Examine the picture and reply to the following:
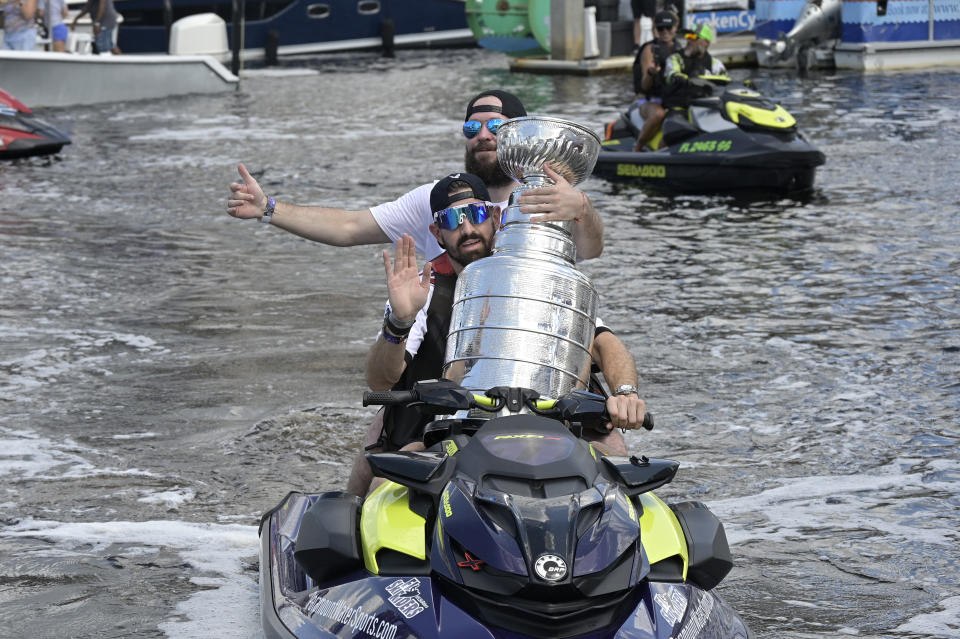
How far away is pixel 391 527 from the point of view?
3.38m

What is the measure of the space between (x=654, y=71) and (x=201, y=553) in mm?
10436

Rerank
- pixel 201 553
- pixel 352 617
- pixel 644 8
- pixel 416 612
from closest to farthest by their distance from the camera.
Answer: pixel 416 612
pixel 352 617
pixel 201 553
pixel 644 8

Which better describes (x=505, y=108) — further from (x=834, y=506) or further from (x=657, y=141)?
(x=657, y=141)

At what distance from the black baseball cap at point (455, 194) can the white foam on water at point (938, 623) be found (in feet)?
6.46

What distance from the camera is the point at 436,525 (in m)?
3.22

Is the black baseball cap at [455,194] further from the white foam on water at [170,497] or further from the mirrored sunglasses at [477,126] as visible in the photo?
the white foam on water at [170,497]

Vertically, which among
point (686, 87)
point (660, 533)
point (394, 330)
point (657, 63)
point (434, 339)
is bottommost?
point (660, 533)

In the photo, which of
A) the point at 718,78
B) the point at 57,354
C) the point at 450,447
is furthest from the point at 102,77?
Answer: the point at 450,447

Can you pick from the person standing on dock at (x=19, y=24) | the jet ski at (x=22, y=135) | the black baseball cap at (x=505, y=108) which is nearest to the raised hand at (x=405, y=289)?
the black baseball cap at (x=505, y=108)

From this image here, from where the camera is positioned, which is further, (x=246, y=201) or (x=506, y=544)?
(x=246, y=201)

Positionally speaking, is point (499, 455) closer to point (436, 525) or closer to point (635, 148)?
point (436, 525)

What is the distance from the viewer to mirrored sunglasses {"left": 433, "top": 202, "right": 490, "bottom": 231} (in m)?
4.33

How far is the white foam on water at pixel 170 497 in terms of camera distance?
586 centimetres

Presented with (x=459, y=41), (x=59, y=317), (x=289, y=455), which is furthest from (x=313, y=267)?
(x=459, y=41)
